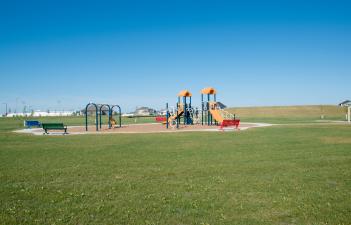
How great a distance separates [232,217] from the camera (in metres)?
6.48

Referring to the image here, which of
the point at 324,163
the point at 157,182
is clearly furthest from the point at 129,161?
the point at 324,163

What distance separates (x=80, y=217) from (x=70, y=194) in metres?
1.91

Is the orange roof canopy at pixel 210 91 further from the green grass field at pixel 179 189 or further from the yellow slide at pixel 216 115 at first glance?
the green grass field at pixel 179 189

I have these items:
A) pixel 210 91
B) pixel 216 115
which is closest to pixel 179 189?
pixel 216 115

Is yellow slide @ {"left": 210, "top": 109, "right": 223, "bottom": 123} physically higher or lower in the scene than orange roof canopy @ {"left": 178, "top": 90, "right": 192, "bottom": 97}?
lower

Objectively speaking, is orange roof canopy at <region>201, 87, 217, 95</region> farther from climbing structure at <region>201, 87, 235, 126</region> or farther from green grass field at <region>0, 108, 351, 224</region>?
green grass field at <region>0, 108, 351, 224</region>

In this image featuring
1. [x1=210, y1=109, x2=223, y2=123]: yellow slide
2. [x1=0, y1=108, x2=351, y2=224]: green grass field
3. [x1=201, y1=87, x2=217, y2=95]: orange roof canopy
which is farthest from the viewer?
[x1=201, y1=87, x2=217, y2=95]: orange roof canopy

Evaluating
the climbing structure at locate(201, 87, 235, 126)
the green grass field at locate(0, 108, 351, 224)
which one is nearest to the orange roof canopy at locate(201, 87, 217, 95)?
the climbing structure at locate(201, 87, 235, 126)

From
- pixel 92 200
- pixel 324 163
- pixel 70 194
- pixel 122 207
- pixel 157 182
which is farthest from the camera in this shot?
pixel 324 163

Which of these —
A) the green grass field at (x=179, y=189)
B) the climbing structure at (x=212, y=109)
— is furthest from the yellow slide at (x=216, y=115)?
the green grass field at (x=179, y=189)

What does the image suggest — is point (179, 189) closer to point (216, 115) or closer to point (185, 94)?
point (216, 115)

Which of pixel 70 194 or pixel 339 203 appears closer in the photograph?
pixel 339 203

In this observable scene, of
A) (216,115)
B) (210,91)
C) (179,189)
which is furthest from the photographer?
(210,91)

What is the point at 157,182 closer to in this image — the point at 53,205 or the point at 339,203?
the point at 53,205
